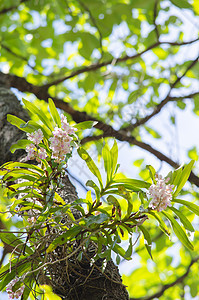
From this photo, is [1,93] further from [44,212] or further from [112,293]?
[112,293]

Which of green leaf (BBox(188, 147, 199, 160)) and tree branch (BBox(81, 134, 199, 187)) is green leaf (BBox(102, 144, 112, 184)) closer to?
tree branch (BBox(81, 134, 199, 187))

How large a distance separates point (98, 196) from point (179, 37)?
1.99 metres

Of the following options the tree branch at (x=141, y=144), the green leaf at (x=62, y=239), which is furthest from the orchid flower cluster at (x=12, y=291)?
the tree branch at (x=141, y=144)

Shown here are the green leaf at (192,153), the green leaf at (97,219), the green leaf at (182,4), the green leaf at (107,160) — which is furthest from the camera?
the green leaf at (192,153)

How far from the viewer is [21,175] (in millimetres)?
711

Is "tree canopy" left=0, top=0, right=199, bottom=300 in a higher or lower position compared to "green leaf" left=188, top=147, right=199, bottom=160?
higher

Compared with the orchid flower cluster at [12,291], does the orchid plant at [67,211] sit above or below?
above

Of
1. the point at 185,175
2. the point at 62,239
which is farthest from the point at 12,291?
the point at 185,175

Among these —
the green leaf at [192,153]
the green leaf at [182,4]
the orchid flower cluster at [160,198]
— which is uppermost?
the green leaf at [182,4]

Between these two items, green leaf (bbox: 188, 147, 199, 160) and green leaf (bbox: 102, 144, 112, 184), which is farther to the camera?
green leaf (bbox: 188, 147, 199, 160)

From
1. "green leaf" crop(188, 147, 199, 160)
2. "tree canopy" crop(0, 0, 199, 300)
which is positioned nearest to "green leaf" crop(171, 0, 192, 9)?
"tree canopy" crop(0, 0, 199, 300)

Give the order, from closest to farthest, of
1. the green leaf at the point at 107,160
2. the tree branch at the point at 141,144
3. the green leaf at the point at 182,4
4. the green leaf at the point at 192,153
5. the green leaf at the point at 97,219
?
1. the green leaf at the point at 97,219
2. the green leaf at the point at 107,160
3. the green leaf at the point at 182,4
4. the tree branch at the point at 141,144
5. the green leaf at the point at 192,153

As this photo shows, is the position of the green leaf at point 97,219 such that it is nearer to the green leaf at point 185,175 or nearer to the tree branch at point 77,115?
the green leaf at point 185,175

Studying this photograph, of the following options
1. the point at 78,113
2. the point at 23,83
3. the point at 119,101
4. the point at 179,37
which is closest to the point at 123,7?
the point at 78,113
